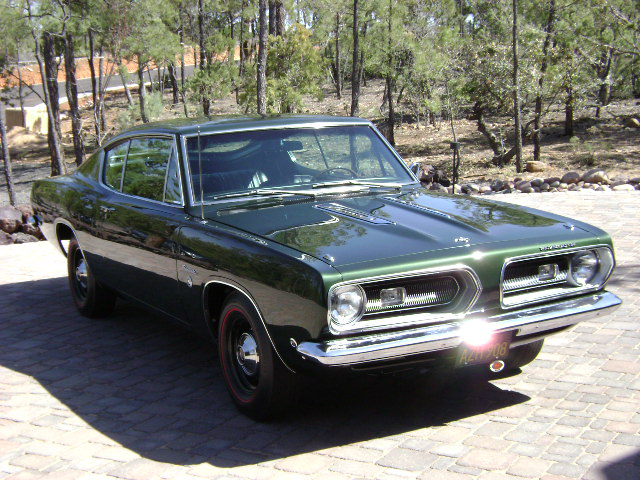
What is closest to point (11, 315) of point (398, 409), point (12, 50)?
point (398, 409)

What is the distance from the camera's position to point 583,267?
4422mm

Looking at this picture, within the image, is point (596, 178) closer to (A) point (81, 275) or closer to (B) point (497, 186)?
(B) point (497, 186)

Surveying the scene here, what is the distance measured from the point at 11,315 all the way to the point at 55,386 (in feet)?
7.05

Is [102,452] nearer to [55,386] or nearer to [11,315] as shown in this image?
[55,386]

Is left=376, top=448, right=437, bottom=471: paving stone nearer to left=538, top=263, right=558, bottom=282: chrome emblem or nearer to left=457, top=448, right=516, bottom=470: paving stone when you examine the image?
left=457, top=448, right=516, bottom=470: paving stone

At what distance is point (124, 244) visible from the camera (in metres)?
5.50

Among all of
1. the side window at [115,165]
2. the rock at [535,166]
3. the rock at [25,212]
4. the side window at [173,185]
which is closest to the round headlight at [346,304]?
the side window at [173,185]

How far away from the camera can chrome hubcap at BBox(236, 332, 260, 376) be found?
4.24 metres

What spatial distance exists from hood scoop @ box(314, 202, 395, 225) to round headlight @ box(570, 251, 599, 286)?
41.8 inches

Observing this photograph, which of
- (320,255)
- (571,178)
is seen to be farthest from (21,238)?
(571,178)

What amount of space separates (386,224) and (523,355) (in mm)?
1364

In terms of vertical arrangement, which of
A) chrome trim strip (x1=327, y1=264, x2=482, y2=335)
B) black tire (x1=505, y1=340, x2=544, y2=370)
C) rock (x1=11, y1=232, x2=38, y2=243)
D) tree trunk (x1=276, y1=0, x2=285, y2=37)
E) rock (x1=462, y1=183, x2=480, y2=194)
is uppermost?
tree trunk (x1=276, y1=0, x2=285, y2=37)

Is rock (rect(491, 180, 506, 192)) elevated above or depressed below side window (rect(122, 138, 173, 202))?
below

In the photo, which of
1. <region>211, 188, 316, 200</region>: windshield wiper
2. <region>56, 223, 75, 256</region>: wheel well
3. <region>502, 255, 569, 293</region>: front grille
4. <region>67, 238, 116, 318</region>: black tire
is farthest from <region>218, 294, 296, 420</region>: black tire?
<region>56, 223, 75, 256</region>: wheel well
